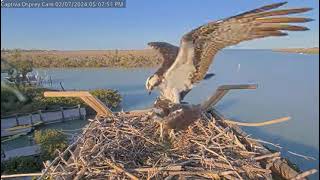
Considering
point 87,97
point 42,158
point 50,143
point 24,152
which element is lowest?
point 24,152

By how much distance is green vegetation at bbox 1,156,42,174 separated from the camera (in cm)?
585

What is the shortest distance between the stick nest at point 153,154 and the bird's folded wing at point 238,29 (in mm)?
612

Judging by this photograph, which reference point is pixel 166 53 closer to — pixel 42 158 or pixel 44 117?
pixel 42 158

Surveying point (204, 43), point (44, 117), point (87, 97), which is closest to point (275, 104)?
point (44, 117)

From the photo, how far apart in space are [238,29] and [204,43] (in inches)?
8.0

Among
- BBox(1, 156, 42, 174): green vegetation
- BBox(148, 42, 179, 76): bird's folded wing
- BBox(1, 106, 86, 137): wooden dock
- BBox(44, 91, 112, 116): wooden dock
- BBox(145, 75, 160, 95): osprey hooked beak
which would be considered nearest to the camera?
BBox(148, 42, 179, 76): bird's folded wing

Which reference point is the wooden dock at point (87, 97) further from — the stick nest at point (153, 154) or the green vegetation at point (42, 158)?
the green vegetation at point (42, 158)

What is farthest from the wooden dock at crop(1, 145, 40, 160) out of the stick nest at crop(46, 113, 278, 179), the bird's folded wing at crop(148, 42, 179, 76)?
the bird's folded wing at crop(148, 42, 179, 76)

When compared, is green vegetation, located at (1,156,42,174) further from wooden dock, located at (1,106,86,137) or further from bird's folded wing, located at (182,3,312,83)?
bird's folded wing, located at (182,3,312,83)

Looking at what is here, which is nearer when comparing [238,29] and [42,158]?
[238,29]

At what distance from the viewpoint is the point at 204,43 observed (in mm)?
2094

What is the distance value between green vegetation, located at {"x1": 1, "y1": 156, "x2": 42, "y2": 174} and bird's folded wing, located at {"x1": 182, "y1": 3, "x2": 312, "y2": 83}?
461 cm

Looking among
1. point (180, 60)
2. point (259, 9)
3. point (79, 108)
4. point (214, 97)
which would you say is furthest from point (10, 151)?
point (259, 9)

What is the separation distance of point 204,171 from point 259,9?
897 millimetres
